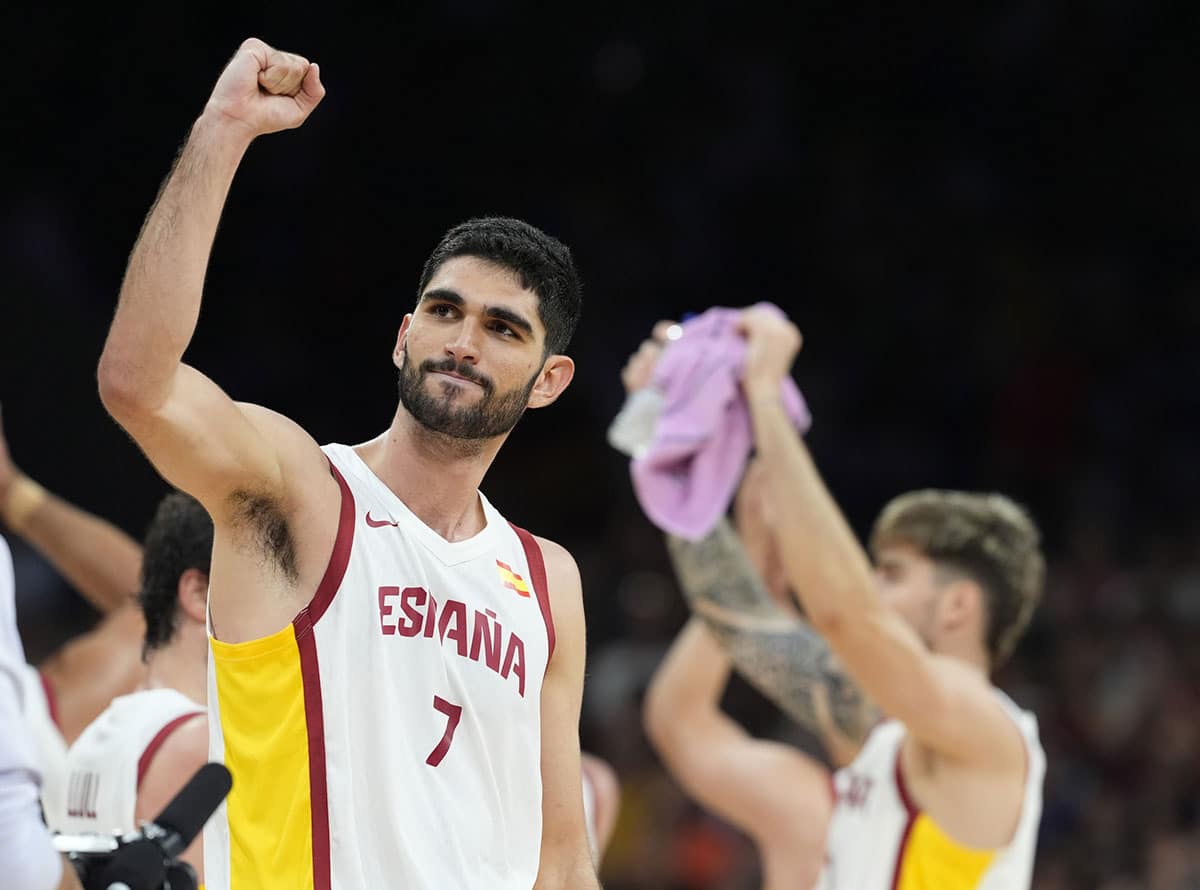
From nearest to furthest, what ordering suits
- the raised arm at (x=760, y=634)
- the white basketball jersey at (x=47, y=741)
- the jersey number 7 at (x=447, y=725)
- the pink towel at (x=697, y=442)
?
the jersey number 7 at (x=447, y=725) → the white basketball jersey at (x=47, y=741) → the pink towel at (x=697, y=442) → the raised arm at (x=760, y=634)

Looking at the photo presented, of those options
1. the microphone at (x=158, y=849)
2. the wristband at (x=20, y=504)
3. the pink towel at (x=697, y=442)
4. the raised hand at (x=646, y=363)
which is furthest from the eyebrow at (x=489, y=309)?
the wristband at (x=20, y=504)

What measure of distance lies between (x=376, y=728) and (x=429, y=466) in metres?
0.52

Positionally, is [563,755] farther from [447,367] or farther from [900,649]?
[900,649]

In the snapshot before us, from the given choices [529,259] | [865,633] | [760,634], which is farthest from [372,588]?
[760,634]

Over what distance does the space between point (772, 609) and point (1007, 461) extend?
5513mm

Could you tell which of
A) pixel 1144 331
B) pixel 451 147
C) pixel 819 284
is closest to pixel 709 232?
pixel 819 284

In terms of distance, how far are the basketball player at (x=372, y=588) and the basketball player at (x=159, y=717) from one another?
2.33 feet

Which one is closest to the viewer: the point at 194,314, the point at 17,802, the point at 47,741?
the point at 17,802

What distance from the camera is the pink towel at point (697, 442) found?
500cm

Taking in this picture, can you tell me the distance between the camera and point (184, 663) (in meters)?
4.15

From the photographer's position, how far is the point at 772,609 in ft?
18.0

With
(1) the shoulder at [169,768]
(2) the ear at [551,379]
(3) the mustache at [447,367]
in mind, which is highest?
(2) the ear at [551,379]

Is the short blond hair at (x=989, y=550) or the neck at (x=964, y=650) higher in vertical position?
the short blond hair at (x=989, y=550)

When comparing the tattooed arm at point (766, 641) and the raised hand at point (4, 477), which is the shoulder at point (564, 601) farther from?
the raised hand at point (4, 477)
